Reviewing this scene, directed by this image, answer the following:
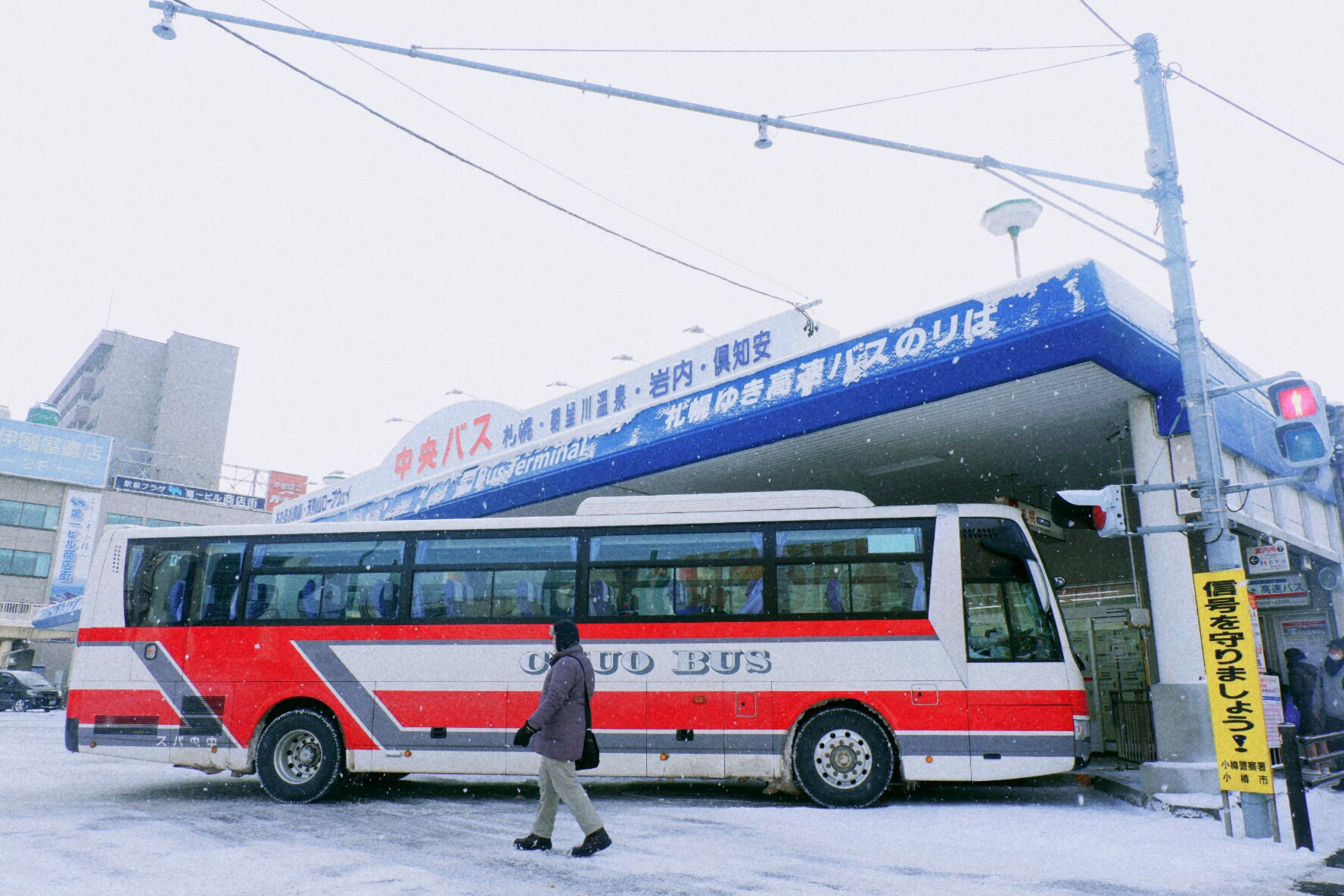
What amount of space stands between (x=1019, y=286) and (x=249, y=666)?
985 cm

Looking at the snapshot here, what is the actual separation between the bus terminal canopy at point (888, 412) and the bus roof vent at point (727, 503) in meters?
1.99

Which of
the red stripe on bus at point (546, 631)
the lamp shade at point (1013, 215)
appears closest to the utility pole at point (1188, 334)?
the red stripe on bus at point (546, 631)

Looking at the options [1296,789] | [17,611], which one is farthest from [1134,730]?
[17,611]

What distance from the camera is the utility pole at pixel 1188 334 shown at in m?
8.02

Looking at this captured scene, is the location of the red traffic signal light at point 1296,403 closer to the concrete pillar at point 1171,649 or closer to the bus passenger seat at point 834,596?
the concrete pillar at point 1171,649

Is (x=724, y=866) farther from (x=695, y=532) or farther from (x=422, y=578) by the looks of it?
(x=422, y=578)

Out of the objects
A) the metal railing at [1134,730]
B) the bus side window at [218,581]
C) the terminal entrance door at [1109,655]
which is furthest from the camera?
the terminal entrance door at [1109,655]

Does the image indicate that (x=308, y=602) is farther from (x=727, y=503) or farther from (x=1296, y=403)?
(x=1296, y=403)

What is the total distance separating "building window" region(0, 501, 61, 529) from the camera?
164 ft

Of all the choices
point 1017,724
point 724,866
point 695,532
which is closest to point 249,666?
point 695,532

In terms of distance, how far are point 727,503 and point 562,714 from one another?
12.6 feet

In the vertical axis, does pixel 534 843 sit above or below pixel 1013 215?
below

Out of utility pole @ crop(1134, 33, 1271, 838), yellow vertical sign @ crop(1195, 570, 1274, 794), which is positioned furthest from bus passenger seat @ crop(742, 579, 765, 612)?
utility pole @ crop(1134, 33, 1271, 838)

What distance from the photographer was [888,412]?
11.9 meters
